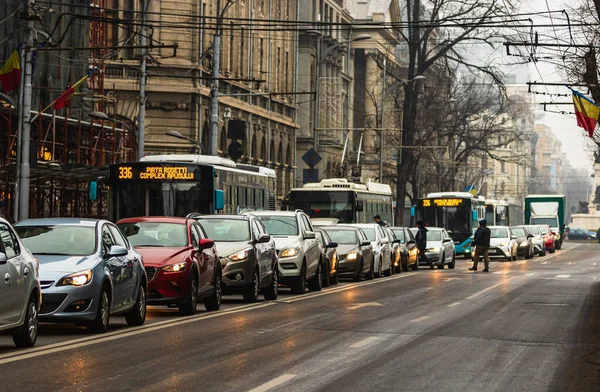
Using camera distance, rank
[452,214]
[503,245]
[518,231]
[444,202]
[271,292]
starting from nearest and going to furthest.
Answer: [271,292]
[503,245]
[452,214]
[444,202]
[518,231]

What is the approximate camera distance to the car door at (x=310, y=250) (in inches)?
1177

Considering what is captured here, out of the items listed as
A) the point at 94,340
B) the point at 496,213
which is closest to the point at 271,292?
the point at 94,340

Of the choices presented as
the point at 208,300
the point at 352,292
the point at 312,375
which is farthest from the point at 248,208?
the point at 312,375

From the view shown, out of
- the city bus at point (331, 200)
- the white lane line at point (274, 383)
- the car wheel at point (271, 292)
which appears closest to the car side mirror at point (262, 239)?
the car wheel at point (271, 292)

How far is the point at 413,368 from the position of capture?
13.5 metres

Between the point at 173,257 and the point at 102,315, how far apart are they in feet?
12.7

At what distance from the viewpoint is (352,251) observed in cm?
3697

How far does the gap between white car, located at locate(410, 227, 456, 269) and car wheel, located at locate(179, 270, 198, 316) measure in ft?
98.2

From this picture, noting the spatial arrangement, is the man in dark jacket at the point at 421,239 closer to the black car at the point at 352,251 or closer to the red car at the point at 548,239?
the black car at the point at 352,251

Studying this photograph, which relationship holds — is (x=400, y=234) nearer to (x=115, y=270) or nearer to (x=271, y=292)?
(x=271, y=292)

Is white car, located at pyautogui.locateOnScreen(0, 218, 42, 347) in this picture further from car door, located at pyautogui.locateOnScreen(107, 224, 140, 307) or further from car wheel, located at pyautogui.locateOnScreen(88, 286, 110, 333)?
car door, located at pyautogui.locateOnScreen(107, 224, 140, 307)

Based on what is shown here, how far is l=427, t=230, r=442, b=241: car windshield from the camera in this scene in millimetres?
52175

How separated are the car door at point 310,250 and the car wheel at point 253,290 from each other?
13.9ft

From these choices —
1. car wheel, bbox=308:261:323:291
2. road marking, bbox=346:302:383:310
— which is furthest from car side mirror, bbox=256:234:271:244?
car wheel, bbox=308:261:323:291
